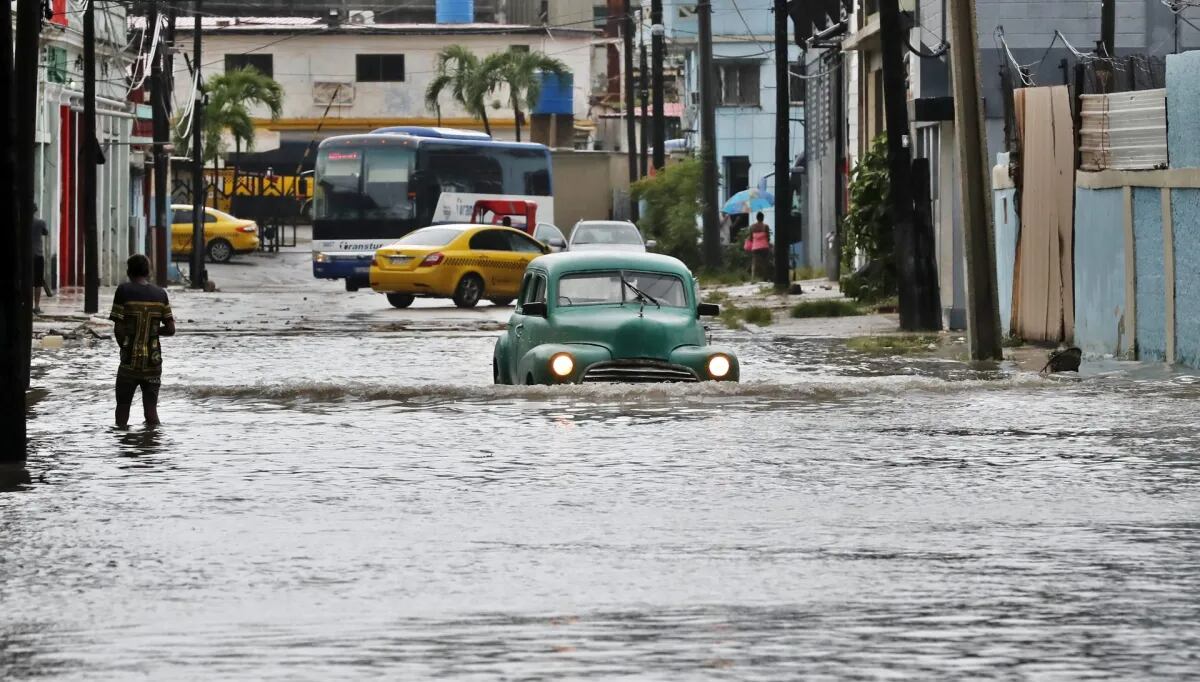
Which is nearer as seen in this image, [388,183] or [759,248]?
[388,183]

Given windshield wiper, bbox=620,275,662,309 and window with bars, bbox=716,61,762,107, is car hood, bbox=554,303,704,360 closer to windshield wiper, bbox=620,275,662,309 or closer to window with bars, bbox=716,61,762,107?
windshield wiper, bbox=620,275,662,309

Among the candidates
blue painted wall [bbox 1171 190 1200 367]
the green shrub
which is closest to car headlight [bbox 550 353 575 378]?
blue painted wall [bbox 1171 190 1200 367]

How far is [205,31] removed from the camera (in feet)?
301

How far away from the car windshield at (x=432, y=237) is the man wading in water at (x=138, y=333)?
872 inches

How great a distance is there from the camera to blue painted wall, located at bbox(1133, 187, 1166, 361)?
21.7 metres

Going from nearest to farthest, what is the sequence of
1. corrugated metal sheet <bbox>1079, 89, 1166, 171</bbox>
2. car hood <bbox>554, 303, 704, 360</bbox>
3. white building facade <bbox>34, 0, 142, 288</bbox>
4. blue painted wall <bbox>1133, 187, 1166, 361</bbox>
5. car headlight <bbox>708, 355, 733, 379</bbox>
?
1. car hood <bbox>554, 303, 704, 360</bbox>
2. car headlight <bbox>708, 355, 733, 379</bbox>
3. blue painted wall <bbox>1133, 187, 1166, 361</bbox>
4. corrugated metal sheet <bbox>1079, 89, 1166, 171</bbox>
5. white building facade <bbox>34, 0, 142, 288</bbox>

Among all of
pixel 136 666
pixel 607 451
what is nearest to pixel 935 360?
pixel 607 451

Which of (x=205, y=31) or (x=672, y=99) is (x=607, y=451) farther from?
(x=672, y=99)

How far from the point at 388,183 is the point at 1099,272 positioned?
26.3 meters

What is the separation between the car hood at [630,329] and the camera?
1783 centimetres

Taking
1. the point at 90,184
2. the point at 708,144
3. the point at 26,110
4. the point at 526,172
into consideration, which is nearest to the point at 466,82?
the point at 526,172

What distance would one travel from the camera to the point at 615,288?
61.1 feet

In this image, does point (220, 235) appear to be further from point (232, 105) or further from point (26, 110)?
point (26, 110)

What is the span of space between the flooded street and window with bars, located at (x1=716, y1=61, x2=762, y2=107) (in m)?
56.7
